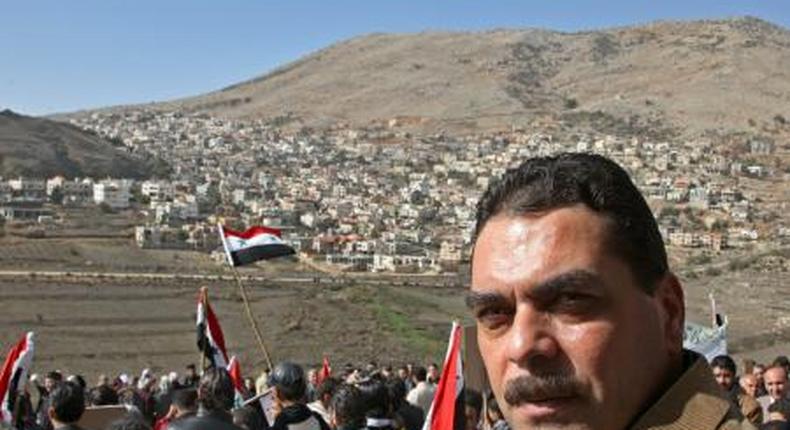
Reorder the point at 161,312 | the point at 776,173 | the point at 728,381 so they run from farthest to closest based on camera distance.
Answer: the point at 776,173 → the point at 161,312 → the point at 728,381

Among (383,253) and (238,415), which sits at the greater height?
(238,415)

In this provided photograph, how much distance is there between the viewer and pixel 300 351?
34844 millimetres

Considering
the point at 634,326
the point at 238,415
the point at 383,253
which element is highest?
the point at 634,326

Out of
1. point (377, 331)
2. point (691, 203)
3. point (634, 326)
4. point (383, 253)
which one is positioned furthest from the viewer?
point (691, 203)

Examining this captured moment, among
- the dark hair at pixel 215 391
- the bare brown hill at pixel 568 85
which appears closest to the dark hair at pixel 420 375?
the dark hair at pixel 215 391

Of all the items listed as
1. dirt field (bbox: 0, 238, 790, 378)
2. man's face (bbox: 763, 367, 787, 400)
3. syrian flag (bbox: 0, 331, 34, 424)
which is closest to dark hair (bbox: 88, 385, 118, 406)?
syrian flag (bbox: 0, 331, 34, 424)

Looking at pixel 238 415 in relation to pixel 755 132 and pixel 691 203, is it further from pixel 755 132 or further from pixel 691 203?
pixel 755 132

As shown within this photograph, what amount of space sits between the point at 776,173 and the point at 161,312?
85.0 m

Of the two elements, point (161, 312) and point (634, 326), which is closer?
point (634, 326)

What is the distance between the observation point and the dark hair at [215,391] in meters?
5.36

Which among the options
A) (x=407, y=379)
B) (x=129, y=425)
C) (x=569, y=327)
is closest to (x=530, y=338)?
(x=569, y=327)

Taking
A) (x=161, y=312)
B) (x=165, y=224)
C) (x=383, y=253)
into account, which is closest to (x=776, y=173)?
(x=383, y=253)

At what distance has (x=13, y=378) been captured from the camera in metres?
8.55

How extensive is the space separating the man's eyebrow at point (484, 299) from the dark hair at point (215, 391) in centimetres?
368
